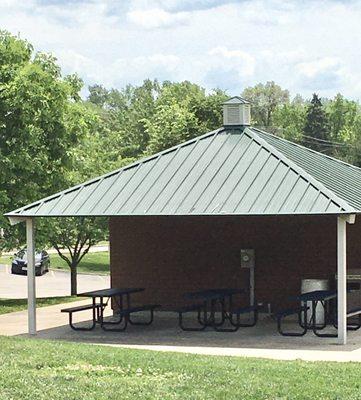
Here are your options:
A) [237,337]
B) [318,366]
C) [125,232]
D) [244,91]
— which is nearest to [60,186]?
[125,232]

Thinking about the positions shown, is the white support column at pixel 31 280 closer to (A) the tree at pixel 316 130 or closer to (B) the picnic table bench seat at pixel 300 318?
(B) the picnic table bench seat at pixel 300 318

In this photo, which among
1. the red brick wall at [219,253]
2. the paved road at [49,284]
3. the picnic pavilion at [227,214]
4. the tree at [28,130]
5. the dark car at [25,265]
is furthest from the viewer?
the dark car at [25,265]

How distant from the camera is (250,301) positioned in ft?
70.0

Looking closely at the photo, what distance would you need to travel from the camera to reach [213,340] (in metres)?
17.3

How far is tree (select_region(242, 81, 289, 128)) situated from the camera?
98.6 m

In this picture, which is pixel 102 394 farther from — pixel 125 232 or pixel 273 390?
pixel 125 232

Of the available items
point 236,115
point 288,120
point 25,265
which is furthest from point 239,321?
point 288,120

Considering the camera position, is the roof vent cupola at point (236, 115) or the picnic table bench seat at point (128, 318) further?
the roof vent cupola at point (236, 115)

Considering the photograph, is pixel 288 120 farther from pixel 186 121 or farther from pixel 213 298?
pixel 213 298

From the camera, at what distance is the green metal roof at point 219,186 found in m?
16.7

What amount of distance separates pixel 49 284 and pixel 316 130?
1894 inches

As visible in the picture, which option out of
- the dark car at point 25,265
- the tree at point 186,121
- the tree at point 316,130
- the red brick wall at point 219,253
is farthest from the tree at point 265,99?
the red brick wall at point 219,253

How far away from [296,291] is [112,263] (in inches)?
181

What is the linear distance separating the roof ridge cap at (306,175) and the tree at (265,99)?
77230 millimetres
